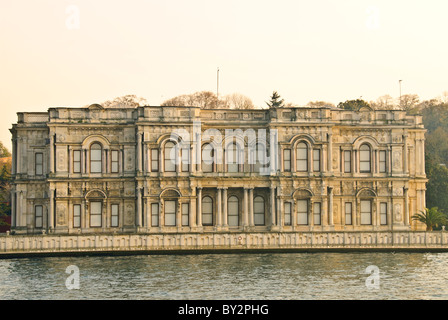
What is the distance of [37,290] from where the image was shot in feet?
106

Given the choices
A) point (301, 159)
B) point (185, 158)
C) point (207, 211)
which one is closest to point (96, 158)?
point (185, 158)

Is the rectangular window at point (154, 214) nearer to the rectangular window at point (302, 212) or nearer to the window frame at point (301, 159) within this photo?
the rectangular window at point (302, 212)

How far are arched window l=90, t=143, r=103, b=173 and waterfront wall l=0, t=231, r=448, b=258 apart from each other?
342 inches

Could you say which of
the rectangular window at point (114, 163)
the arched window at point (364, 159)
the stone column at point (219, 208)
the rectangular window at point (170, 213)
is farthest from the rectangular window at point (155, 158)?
the arched window at point (364, 159)

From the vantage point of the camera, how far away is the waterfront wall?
42.8 metres

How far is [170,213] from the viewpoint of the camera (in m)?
50.6

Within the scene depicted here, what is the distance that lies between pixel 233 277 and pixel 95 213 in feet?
57.9

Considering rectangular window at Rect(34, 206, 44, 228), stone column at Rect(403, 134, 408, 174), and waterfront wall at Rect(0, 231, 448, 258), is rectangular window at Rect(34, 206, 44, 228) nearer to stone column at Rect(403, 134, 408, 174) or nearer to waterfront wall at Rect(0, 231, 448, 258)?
waterfront wall at Rect(0, 231, 448, 258)

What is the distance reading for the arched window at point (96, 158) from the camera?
168ft

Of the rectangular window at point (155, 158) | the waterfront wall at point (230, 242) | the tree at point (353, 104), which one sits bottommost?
the waterfront wall at point (230, 242)

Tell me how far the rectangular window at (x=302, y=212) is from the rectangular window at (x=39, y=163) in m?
15.6

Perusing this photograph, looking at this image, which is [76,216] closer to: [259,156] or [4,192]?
[259,156]

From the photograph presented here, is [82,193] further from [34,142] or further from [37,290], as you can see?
[37,290]

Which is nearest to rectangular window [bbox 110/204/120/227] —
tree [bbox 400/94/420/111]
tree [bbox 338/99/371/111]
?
tree [bbox 338/99/371/111]
